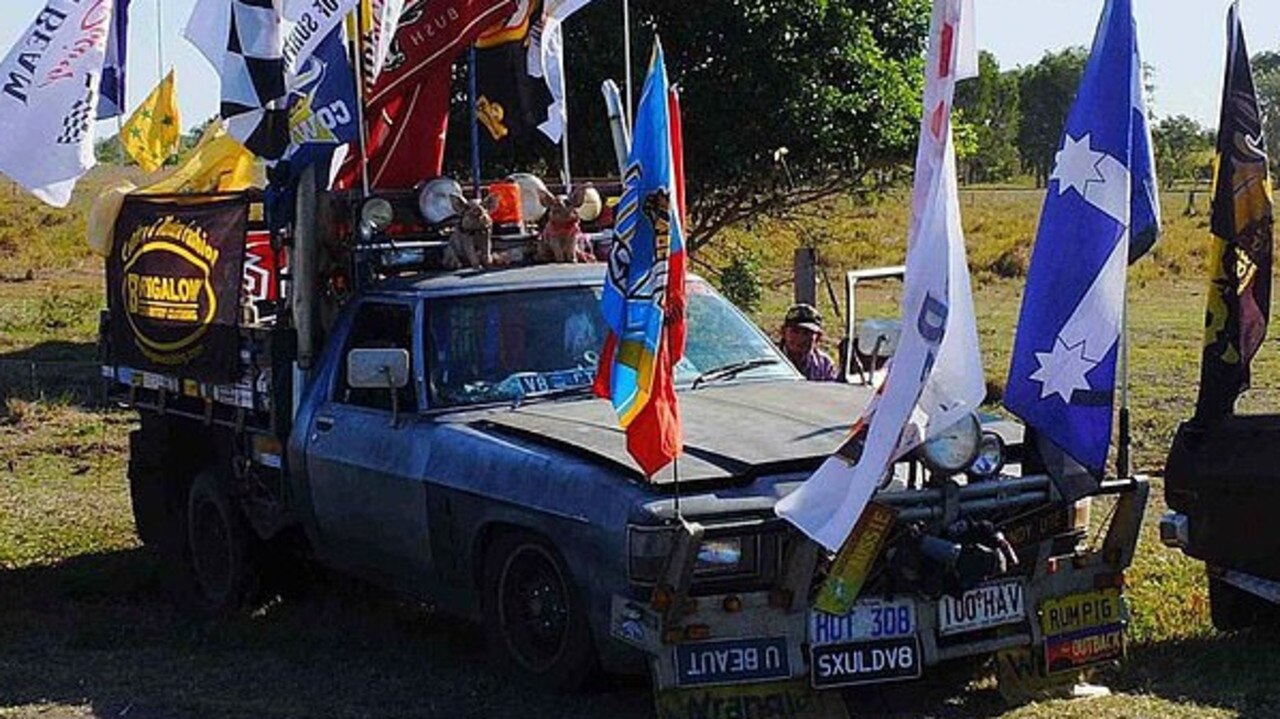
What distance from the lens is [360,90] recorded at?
10.1m

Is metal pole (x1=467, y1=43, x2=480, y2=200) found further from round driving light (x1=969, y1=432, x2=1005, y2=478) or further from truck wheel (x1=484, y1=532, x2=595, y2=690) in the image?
round driving light (x1=969, y1=432, x2=1005, y2=478)

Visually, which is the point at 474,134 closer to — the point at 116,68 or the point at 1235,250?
the point at 116,68

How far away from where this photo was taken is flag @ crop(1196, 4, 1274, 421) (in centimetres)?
872

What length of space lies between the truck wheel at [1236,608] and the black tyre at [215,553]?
15.0ft

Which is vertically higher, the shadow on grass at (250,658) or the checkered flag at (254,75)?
the checkered flag at (254,75)

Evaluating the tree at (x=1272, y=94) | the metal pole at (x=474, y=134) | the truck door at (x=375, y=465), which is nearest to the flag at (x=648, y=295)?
the truck door at (x=375, y=465)

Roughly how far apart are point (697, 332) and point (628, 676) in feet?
6.38

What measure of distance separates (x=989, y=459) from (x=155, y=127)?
23.4 feet

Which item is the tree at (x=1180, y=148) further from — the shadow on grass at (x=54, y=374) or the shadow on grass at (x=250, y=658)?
the shadow on grass at (x=250, y=658)

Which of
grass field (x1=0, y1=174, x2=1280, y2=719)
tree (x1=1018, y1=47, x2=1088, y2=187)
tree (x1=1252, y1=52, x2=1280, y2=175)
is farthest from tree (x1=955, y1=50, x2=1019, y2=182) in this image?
grass field (x1=0, y1=174, x2=1280, y2=719)

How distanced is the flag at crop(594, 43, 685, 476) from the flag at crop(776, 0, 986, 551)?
1.83 ft

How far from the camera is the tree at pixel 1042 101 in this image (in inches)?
3029

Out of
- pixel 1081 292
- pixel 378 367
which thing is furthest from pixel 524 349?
pixel 1081 292

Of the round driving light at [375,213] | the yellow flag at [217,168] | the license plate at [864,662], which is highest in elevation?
the yellow flag at [217,168]
